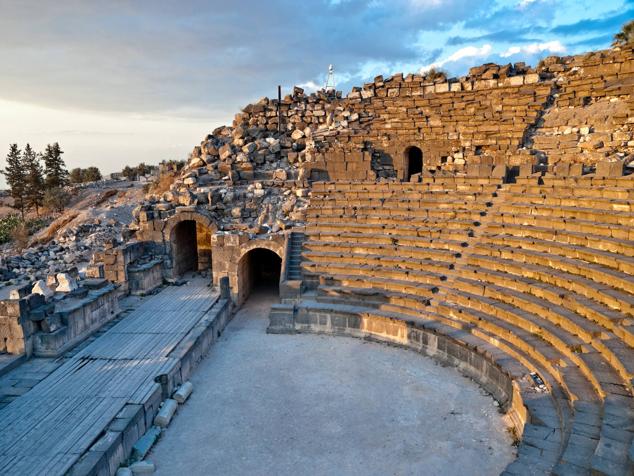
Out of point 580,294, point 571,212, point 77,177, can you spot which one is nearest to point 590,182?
point 571,212

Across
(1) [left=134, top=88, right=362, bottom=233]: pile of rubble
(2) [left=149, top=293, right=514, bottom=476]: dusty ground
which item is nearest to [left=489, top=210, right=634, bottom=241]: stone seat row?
(2) [left=149, top=293, right=514, bottom=476]: dusty ground

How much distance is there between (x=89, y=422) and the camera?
8742mm

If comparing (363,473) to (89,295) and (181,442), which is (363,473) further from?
(89,295)

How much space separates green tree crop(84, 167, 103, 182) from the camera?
55.0 m

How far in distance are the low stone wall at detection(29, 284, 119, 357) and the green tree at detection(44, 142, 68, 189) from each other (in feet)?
120

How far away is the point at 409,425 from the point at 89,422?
5859mm

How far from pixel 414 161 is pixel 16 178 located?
113 ft

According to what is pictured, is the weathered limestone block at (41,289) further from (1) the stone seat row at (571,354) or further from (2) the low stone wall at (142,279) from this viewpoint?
(1) the stone seat row at (571,354)

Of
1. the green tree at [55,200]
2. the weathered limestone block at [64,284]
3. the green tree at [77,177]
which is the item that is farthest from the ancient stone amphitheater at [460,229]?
the green tree at [77,177]

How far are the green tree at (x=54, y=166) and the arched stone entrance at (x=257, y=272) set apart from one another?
111ft

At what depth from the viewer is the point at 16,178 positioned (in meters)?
40.4

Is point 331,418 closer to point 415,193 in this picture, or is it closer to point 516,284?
point 516,284

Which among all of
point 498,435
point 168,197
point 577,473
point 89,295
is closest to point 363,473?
point 498,435

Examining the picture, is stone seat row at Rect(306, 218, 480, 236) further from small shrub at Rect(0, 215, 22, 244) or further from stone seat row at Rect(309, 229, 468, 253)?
small shrub at Rect(0, 215, 22, 244)
